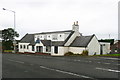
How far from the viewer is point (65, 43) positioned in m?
38.2

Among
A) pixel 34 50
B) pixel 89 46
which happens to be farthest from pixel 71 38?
pixel 34 50

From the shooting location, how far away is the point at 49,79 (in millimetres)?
9539

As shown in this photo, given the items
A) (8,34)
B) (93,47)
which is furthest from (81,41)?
(8,34)

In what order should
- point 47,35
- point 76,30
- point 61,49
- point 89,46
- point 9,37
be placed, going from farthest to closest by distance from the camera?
point 9,37 → point 47,35 → point 76,30 → point 61,49 → point 89,46

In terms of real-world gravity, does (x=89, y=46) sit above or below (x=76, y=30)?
below

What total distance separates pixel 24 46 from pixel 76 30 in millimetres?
19080

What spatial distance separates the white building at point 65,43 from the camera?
36.1 metres

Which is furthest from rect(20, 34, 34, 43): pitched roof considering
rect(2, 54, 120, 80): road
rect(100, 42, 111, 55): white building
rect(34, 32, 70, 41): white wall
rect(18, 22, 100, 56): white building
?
rect(2, 54, 120, 80): road

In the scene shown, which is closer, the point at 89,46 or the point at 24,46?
the point at 89,46

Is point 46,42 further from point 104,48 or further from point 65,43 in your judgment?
point 104,48

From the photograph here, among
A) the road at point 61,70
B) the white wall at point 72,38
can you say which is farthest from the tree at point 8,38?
the road at point 61,70

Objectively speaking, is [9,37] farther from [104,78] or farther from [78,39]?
[104,78]

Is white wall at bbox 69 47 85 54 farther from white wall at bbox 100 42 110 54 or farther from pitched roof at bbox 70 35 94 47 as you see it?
white wall at bbox 100 42 110 54

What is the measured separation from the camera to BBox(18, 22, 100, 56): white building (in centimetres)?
3611
